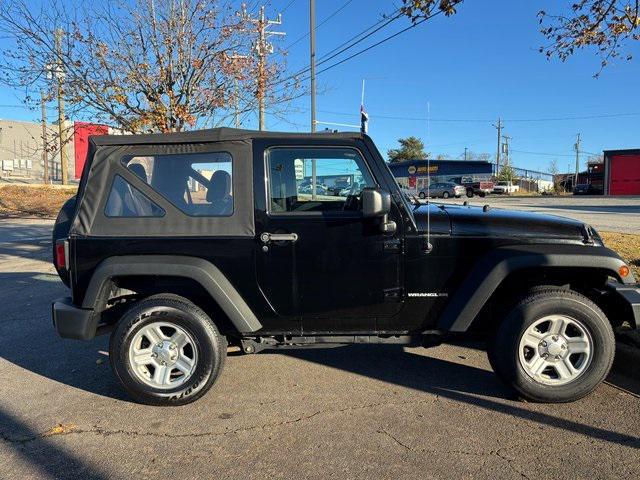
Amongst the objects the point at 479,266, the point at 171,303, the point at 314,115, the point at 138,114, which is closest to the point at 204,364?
the point at 171,303

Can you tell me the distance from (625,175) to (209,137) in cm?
5395

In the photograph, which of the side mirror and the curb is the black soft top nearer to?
the side mirror

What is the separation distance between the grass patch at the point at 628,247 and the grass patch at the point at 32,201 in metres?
21.1

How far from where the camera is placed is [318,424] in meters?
3.53

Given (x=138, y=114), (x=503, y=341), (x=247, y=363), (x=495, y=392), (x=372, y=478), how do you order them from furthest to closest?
(x=138, y=114), (x=247, y=363), (x=495, y=392), (x=503, y=341), (x=372, y=478)

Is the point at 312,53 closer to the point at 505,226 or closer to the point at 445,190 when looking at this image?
the point at 505,226

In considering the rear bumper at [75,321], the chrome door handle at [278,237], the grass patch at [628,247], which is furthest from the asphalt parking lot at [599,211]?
the rear bumper at [75,321]

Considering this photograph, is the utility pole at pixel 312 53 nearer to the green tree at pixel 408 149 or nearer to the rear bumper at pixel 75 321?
the rear bumper at pixel 75 321

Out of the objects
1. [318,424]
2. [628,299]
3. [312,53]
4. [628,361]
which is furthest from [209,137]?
[312,53]

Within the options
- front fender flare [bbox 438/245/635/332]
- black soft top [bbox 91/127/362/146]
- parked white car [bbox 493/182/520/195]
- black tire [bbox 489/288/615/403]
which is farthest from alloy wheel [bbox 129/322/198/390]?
parked white car [bbox 493/182/520/195]

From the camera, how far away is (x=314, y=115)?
18.2 m

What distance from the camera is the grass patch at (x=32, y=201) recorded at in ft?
78.3

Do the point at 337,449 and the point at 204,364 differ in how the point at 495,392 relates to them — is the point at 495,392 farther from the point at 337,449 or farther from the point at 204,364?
the point at 204,364

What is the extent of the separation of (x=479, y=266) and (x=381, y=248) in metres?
0.71
